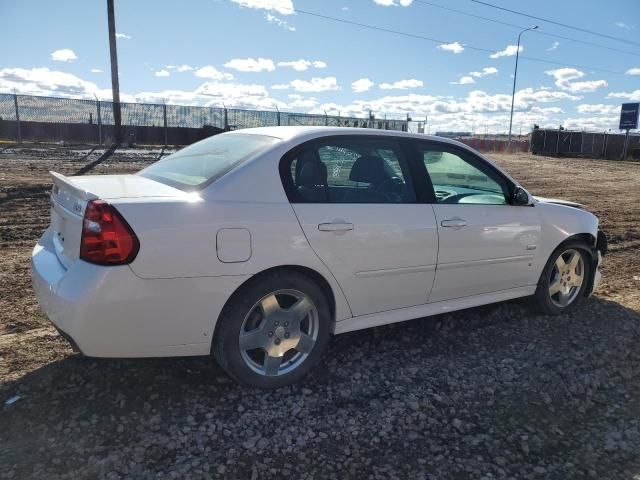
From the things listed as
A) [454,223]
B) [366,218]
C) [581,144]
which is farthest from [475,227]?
[581,144]

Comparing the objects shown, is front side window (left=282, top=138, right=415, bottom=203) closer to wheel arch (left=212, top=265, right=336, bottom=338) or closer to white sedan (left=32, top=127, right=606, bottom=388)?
white sedan (left=32, top=127, right=606, bottom=388)

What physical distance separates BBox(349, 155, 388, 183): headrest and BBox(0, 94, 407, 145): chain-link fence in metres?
21.6

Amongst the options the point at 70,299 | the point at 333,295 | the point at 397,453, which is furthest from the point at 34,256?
the point at 397,453

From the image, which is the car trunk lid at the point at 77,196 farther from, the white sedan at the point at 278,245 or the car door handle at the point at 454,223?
the car door handle at the point at 454,223

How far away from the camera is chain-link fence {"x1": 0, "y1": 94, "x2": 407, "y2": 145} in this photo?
2347cm

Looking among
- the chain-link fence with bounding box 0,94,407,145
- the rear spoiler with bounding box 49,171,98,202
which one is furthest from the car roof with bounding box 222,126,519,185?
the chain-link fence with bounding box 0,94,407,145

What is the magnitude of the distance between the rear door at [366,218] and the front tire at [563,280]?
144 cm

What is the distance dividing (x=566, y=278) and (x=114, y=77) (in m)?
22.6

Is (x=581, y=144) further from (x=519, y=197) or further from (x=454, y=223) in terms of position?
(x=454, y=223)

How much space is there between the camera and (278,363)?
3346 millimetres

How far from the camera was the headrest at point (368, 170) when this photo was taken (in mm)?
3785

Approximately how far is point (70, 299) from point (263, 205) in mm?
1162

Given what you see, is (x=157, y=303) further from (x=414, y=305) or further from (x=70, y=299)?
(x=414, y=305)

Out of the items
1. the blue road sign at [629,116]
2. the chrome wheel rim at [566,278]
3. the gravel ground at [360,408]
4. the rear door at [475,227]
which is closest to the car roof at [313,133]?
the rear door at [475,227]
